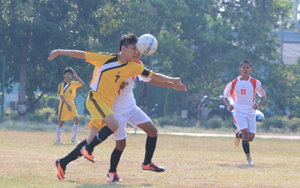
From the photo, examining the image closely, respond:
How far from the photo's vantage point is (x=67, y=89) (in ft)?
46.7

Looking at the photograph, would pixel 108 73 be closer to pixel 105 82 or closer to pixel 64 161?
pixel 105 82

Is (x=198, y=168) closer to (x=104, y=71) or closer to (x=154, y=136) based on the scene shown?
(x=154, y=136)

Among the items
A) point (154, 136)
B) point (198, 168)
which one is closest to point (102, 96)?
point (154, 136)

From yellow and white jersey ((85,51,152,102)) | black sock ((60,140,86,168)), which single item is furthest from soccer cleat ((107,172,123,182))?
yellow and white jersey ((85,51,152,102))

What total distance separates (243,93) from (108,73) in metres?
4.72

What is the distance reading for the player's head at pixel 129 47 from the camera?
6617 mm

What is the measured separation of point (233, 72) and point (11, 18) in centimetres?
1514

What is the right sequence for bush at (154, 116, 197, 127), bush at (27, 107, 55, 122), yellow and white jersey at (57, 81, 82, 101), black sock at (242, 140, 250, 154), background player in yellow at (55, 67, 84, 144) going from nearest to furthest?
black sock at (242, 140, 250, 154), background player in yellow at (55, 67, 84, 144), yellow and white jersey at (57, 81, 82, 101), bush at (27, 107, 55, 122), bush at (154, 116, 197, 127)

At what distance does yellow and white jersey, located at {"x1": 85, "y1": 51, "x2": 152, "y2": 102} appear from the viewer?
654 centimetres

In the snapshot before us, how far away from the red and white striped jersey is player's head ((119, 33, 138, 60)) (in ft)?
14.5

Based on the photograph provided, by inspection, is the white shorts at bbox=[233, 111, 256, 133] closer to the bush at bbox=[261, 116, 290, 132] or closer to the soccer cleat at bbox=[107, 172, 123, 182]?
the soccer cleat at bbox=[107, 172, 123, 182]

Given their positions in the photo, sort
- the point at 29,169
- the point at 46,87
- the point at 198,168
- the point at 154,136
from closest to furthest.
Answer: the point at 154,136 < the point at 29,169 < the point at 198,168 < the point at 46,87

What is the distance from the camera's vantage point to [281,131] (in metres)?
25.3

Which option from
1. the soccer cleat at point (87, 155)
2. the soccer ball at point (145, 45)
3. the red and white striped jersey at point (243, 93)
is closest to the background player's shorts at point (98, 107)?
the soccer cleat at point (87, 155)
